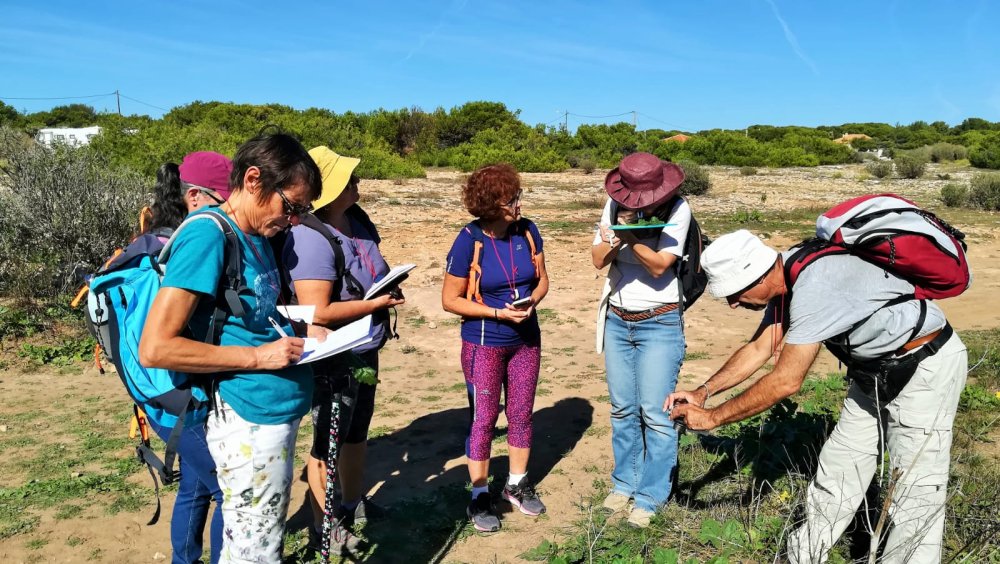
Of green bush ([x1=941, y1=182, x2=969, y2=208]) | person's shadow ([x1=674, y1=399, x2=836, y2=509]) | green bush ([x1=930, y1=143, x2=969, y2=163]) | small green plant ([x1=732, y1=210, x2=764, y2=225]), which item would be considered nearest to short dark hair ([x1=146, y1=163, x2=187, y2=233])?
person's shadow ([x1=674, y1=399, x2=836, y2=509])

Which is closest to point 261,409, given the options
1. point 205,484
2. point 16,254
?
point 205,484

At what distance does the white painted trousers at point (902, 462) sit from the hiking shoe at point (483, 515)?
1462 mm

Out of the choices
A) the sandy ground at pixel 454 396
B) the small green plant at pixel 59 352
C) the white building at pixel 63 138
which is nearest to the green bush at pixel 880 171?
the sandy ground at pixel 454 396

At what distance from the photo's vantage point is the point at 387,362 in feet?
23.4

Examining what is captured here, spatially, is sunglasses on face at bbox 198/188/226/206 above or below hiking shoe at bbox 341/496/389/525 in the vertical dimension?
above

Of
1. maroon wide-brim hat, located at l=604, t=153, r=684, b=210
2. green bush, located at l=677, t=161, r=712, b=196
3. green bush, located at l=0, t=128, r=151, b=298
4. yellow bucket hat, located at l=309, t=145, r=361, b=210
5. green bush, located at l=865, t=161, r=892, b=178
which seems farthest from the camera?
green bush, located at l=865, t=161, r=892, b=178

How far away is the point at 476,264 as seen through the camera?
372cm

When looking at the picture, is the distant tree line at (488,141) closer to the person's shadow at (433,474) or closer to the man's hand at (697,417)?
the person's shadow at (433,474)

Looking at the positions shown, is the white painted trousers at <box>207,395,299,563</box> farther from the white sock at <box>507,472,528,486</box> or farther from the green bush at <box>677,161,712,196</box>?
the green bush at <box>677,161,712,196</box>

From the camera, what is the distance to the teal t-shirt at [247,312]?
6.69 feet

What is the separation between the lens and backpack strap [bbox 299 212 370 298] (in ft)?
10.2

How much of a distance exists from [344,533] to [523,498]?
0.98 meters

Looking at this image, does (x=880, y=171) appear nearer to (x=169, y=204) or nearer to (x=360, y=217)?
(x=360, y=217)

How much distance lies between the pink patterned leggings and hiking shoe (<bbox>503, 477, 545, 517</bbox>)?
0.25 metres
